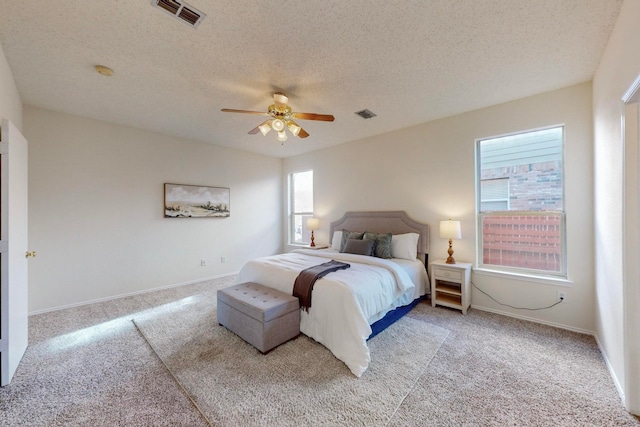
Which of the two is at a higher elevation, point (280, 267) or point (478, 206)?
point (478, 206)

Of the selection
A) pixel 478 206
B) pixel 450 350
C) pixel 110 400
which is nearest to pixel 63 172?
pixel 110 400

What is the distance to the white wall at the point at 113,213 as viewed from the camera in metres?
3.20

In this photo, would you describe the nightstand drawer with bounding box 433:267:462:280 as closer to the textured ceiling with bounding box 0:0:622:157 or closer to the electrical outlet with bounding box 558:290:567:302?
the electrical outlet with bounding box 558:290:567:302

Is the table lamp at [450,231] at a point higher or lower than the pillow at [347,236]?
higher

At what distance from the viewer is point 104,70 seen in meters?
2.35

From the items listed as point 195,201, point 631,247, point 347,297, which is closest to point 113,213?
point 195,201

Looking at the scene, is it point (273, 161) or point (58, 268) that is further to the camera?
point (273, 161)

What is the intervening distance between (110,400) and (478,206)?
4.20m

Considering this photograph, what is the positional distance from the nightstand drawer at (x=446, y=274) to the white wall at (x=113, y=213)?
381 cm

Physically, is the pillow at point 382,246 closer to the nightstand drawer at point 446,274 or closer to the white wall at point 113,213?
the nightstand drawer at point 446,274

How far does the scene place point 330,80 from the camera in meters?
2.54

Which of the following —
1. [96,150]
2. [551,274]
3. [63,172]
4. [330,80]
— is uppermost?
[330,80]

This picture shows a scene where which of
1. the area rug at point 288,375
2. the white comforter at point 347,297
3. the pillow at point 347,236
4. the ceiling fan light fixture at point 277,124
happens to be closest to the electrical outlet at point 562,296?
the area rug at point 288,375

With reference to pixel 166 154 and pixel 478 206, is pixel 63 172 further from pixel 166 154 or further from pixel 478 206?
pixel 478 206
